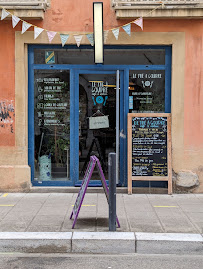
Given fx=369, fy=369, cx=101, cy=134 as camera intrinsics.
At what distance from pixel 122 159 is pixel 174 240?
11.1ft

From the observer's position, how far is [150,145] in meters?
7.96

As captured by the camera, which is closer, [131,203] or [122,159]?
[131,203]

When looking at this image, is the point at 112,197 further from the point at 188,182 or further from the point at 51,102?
the point at 51,102

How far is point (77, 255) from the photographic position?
4.91 m

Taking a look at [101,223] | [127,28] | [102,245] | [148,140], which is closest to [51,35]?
[127,28]

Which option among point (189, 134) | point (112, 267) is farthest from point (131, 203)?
point (112, 267)

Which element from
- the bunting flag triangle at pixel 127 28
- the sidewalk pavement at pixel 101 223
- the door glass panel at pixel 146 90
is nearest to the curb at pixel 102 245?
the sidewalk pavement at pixel 101 223

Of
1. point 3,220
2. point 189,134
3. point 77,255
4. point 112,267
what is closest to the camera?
point 112,267

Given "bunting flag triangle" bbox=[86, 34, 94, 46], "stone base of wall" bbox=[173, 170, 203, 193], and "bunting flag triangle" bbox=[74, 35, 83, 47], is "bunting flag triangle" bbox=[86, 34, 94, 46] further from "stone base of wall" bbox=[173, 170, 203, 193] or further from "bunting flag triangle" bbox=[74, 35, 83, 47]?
"stone base of wall" bbox=[173, 170, 203, 193]

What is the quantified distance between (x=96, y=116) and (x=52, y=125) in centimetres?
102

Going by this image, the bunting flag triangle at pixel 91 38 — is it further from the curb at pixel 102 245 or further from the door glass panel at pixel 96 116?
the curb at pixel 102 245

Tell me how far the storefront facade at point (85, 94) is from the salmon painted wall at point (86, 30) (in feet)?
0.07

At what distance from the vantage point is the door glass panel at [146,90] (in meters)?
8.23

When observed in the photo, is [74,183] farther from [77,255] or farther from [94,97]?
[77,255]
